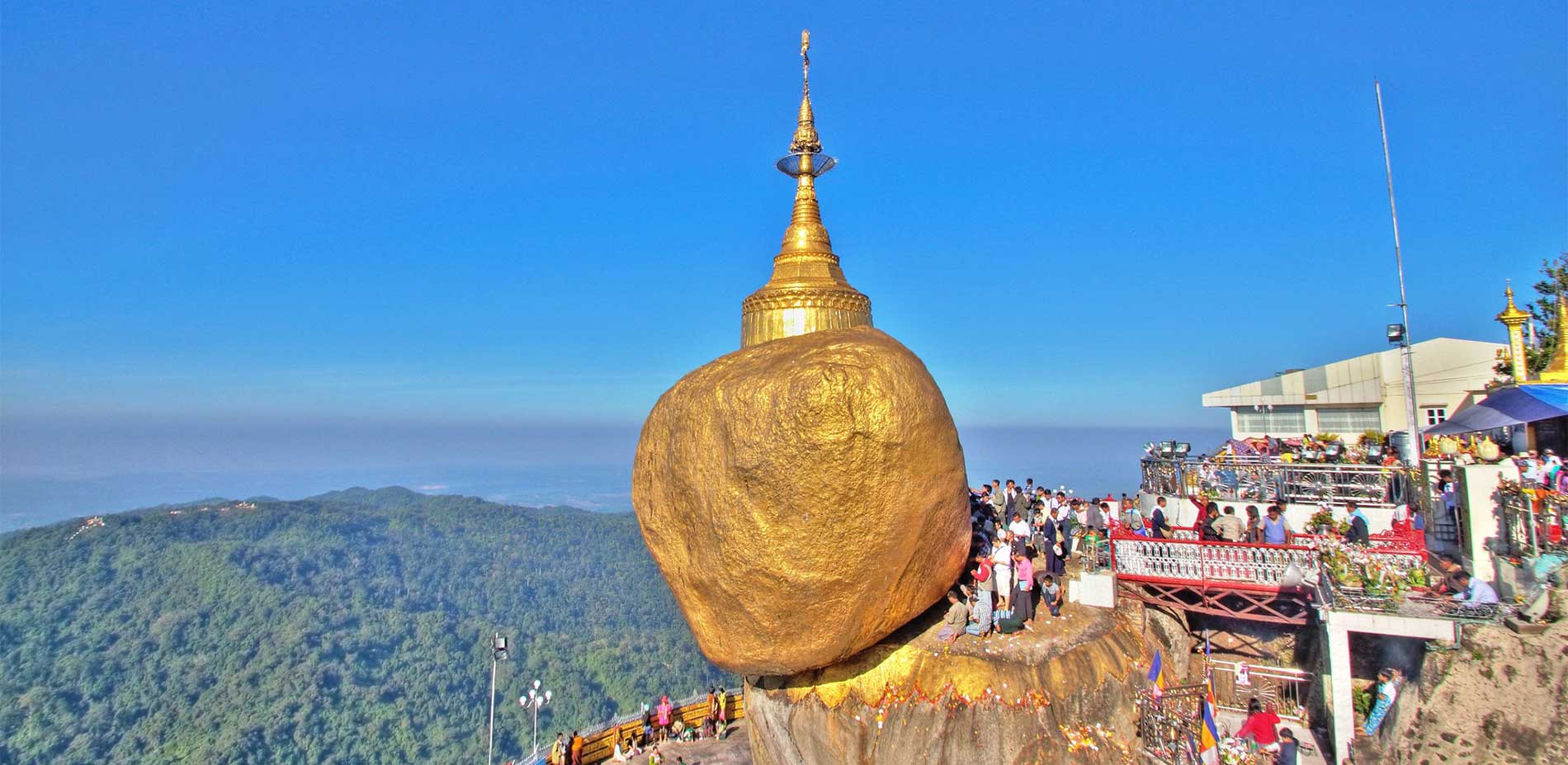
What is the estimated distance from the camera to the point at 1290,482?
16484 mm

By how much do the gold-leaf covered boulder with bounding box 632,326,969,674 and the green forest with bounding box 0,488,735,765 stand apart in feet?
102

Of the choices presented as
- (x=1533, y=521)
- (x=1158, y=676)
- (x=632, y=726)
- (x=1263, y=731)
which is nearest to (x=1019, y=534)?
(x=1158, y=676)

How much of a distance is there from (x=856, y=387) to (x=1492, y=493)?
38.1ft

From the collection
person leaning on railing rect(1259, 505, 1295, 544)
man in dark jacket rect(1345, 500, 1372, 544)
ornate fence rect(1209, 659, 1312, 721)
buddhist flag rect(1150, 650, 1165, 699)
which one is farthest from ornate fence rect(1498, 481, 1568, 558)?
buddhist flag rect(1150, 650, 1165, 699)

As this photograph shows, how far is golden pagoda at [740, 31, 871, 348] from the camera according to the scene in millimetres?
15594

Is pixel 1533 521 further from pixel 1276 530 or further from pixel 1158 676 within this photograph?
pixel 1158 676

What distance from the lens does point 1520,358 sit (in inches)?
651

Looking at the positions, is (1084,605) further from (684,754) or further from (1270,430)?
(1270,430)

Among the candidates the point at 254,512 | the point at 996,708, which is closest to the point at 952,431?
the point at 996,708

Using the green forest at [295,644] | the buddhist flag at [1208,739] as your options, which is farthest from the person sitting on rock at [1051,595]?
the green forest at [295,644]

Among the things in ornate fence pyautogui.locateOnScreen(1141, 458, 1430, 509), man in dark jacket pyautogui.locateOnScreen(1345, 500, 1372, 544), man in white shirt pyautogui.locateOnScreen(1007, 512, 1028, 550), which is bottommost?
man in dark jacket pyautogui.locateOnScreen(1345, 500, 1372, 544)

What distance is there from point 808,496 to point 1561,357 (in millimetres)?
17184

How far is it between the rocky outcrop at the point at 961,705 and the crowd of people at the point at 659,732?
7.04m

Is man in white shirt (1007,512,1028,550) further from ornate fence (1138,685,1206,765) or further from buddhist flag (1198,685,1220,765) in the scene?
buddhist flag (1198,685,1220,765)
